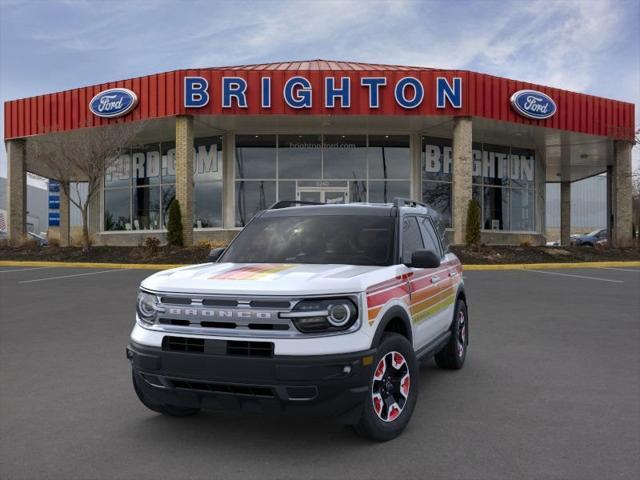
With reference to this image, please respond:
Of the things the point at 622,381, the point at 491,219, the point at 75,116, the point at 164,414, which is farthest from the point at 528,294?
the point at 75,116

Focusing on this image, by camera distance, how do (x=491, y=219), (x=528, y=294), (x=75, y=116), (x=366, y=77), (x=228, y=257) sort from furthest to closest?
(x=491, y=219) < (x=75, y=116) < (x=366, y=77) < (x=528, y=294) < (x=228, y=257)

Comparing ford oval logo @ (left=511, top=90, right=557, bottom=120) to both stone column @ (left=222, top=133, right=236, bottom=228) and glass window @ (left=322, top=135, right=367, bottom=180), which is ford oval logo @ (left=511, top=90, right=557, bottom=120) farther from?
stone column @ (left=222, top=133, right=236, bottom=228)

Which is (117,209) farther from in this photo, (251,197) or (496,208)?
(496,208)

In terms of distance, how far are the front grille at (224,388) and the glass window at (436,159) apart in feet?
75.0

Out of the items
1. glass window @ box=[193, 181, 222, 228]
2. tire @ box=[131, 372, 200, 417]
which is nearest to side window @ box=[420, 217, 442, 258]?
tire @ box=[131, 372, 200, 417]

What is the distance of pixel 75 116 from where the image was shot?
2398cm

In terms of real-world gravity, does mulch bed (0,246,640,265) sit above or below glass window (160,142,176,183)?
below

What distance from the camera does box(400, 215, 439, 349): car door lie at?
4.57 metres

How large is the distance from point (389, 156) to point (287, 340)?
22507 millimetres

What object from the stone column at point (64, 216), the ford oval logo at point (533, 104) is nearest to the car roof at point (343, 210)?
the ford oval logo at point (533, 104)

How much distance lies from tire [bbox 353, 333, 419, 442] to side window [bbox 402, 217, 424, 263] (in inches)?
34.6

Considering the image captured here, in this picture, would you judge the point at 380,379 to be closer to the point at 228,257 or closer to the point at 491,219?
the point at 228,257

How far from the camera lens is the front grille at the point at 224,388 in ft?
11.4

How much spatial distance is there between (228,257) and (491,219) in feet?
78.5
